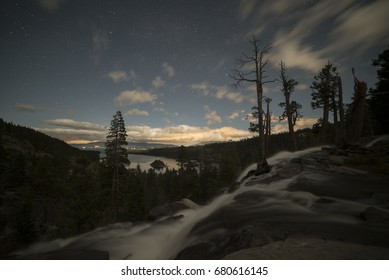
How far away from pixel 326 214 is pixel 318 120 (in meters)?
21.7

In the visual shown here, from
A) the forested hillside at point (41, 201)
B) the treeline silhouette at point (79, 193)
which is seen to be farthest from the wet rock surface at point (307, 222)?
the forested hillside at point (41, 201)

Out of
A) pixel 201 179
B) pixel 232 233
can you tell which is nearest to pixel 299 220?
pixel 232 233

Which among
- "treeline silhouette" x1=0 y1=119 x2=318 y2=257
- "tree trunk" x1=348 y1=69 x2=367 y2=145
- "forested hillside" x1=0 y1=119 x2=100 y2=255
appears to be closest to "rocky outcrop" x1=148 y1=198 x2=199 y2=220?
"treeline silhouette" x1=0 y1=119 x2=318 y2=257

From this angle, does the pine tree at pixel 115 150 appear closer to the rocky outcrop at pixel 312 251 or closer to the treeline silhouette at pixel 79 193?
the treeline silhouette at pixel 79 193

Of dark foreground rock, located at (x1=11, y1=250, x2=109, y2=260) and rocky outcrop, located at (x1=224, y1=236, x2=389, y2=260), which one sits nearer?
rocky outcrop, located at (x1=224, y1=236, x2=389, y2=260)

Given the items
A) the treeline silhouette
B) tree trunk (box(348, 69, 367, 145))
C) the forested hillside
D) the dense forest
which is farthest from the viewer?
the treeline silhouette

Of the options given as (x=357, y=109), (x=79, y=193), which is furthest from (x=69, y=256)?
(x=79, y=193)

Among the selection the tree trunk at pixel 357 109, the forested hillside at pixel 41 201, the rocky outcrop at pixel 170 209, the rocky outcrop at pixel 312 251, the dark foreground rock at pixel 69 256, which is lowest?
the forested hillside at pixel 41 201

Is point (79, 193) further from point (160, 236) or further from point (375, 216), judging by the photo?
point (375, 216)

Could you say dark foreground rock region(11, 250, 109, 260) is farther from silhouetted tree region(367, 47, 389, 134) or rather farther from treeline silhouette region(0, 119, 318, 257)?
silhouetted tree region(367, 47, 389, 134)

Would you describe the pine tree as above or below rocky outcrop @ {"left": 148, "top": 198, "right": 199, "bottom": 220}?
above

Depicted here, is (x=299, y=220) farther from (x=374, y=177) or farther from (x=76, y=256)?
(x=76, y=256)

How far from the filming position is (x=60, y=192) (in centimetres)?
4269

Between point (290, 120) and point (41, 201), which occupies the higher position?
point (290, 120)
